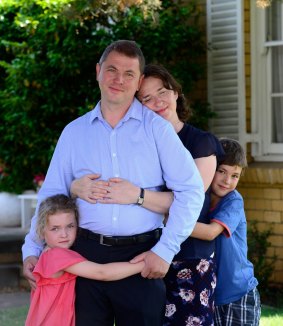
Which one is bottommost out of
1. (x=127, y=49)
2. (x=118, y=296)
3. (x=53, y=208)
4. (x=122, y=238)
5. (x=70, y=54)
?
(x=118, y=296)

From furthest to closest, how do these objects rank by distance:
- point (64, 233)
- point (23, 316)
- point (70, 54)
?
point (70, 54)
point (23, 316)
point (64, 233)

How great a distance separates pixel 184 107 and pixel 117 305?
1.04 m

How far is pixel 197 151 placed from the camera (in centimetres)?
370

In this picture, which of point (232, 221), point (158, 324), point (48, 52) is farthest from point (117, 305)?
point (48, 52)

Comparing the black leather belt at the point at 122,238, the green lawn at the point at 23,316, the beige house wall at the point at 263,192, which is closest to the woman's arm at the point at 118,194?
the black leather belt at the point at 122,238

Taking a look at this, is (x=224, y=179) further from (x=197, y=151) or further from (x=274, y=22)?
(x=274, y=22)

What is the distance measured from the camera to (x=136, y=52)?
3588 millimetres

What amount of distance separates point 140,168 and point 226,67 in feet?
14.1

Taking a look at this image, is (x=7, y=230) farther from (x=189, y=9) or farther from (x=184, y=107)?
(x=184, y=107)

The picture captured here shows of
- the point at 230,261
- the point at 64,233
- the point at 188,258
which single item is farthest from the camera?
the point at 230,261

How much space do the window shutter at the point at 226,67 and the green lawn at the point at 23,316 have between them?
1787 millimetres

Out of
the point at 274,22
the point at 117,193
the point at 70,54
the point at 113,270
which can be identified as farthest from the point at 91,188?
the point at 274,22

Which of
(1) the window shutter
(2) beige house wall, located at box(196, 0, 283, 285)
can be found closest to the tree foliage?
(1) the window shutter

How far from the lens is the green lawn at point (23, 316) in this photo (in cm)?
606
